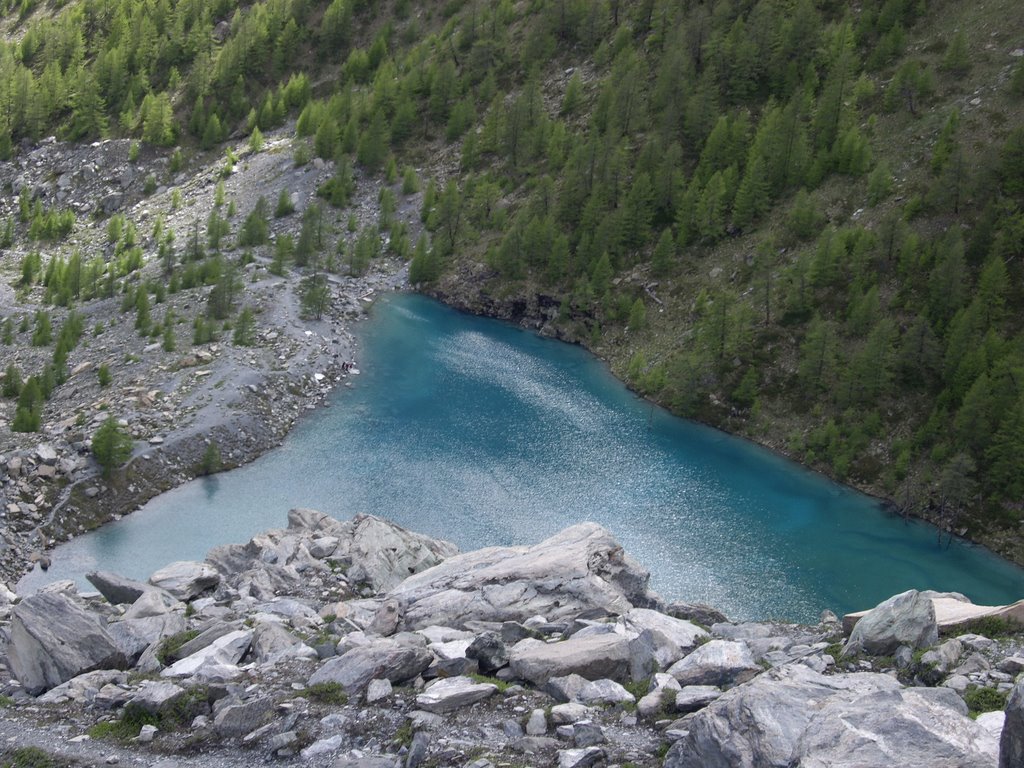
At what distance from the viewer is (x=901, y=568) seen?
6494 centimetres

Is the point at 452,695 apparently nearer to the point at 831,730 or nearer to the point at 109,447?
the point at 831,730

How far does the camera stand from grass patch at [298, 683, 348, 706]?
29.1 metres

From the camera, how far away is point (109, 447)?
64.4m

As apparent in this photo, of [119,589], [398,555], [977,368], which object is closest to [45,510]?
[119,589]

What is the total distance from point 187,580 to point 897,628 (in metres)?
29.3

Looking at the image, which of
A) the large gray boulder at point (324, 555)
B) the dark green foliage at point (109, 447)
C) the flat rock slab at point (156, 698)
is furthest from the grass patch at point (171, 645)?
the dark green foliage at point (109, 447)

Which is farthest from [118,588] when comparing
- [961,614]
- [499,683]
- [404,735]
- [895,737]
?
[895,737]

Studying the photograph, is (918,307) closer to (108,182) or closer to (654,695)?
(654,695)

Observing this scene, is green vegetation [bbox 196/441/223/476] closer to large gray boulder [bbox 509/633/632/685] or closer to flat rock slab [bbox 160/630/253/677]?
flat rock slab [bbox 160/630/253/677]

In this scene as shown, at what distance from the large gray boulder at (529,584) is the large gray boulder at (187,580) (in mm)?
8222

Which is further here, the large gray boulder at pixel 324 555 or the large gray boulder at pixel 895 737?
the large gray boulder at pixel 324 555

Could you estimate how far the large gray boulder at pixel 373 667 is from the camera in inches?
1177

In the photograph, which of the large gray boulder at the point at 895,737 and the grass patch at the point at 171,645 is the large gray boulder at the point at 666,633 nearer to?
the large gray boulder at the point at 895,737

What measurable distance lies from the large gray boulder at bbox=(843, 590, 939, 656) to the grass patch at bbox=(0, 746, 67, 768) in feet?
72.0
